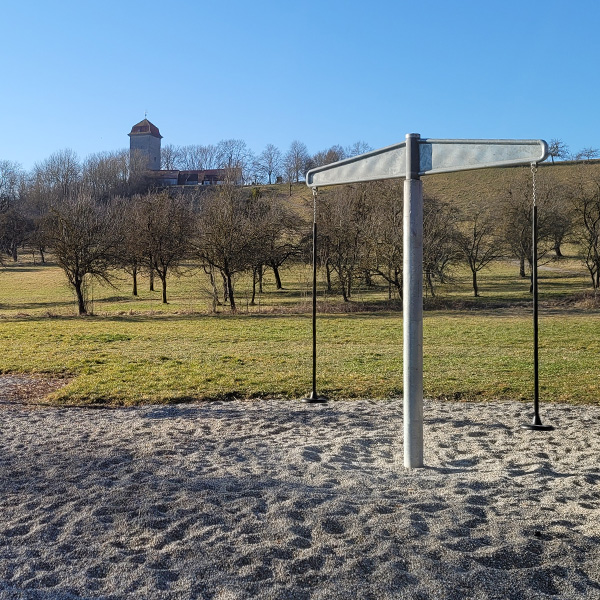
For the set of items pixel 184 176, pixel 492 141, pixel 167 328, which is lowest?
pixel 167 328

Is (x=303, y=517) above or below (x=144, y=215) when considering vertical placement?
below

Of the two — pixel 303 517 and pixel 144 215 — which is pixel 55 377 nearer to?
pixel 303 517

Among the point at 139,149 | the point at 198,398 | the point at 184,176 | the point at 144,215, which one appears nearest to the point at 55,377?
the point at 198,398

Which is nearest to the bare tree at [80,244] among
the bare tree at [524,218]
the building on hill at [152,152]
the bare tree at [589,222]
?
the bare tree at [524,218]

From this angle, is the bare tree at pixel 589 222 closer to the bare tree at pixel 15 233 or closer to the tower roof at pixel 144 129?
the bare tree at pixel 15 233

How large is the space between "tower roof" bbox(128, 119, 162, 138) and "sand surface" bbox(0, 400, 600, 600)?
140334 mm

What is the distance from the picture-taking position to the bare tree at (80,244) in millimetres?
28750

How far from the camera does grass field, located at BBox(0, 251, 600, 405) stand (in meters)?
9.96

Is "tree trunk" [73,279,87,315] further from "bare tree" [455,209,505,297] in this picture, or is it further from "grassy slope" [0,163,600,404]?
"bare tree" [455,209,505,297]

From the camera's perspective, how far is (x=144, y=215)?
41.0 m

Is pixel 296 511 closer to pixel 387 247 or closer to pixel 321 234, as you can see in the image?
pixel 387 247

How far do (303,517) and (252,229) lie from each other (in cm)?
2751

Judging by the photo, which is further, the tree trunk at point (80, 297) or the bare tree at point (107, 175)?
the bare tree at point (107, 175)

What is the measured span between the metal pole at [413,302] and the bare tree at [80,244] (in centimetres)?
2514
